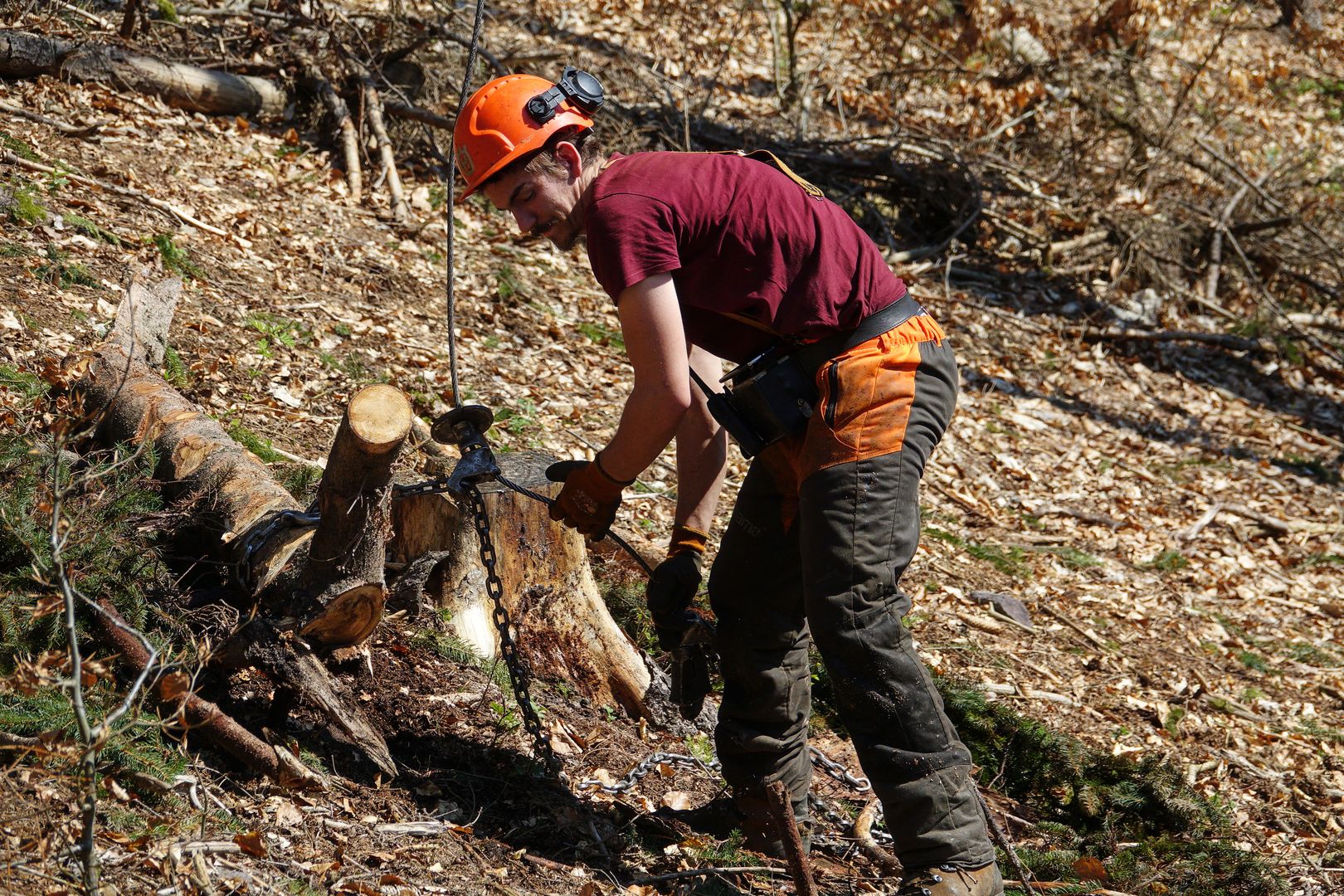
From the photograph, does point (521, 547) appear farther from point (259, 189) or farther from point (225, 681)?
point (259, 189)

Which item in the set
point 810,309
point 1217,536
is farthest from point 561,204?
point 1217,536

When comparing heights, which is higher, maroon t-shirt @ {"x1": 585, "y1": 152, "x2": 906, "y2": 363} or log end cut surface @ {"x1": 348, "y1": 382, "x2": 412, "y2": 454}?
maroon t-shirt @ {"x1": 585, "y1": 152, "x2": 906, "y2": 363}

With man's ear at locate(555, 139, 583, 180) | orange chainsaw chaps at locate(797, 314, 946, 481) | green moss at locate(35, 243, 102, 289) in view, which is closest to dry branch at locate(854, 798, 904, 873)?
orange chainsaw chaps at locate(797, 314, 946, 481)

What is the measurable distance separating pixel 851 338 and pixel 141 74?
600cm

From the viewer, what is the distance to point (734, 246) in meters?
2.86

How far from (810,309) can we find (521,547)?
1527 millimetres

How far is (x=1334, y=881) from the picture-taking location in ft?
12.1

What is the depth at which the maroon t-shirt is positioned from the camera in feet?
8.92

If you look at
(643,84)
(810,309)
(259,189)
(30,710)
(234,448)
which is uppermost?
(643,84)

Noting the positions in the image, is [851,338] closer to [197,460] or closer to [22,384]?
[197,460]

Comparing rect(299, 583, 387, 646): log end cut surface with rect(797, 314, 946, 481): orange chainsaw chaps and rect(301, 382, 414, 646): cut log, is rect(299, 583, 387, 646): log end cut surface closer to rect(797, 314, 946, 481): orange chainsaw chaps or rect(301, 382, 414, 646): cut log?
rect(301, 382, 414, 646): cut log

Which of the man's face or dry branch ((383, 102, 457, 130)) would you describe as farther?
dry branch ((383, 102, 457, 130))

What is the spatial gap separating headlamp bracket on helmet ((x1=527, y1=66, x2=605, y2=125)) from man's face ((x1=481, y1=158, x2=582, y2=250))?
15cm

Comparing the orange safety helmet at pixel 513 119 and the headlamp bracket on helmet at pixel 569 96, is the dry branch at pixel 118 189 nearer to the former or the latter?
the orange safety helmet at pixel 513 119
